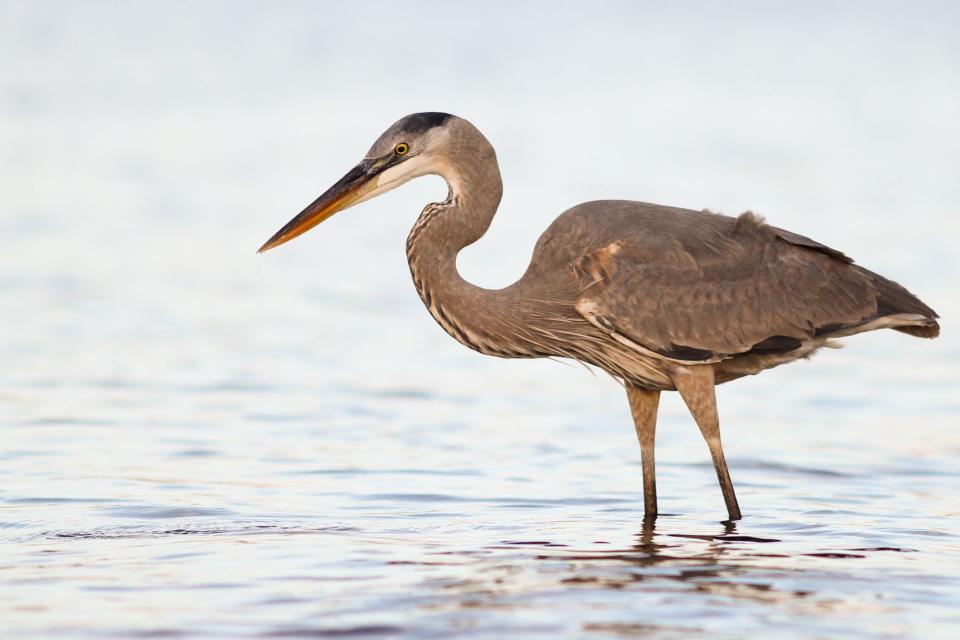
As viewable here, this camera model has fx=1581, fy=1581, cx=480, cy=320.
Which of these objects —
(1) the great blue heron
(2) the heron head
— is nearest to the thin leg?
(1) the great blue heron

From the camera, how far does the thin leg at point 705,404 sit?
7523mm

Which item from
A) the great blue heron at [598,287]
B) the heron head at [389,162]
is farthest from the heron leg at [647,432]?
the heron head at [389,162]

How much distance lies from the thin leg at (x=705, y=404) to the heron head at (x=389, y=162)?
1578 mm

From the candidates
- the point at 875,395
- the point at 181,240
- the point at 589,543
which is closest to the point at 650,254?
the point at 589,543

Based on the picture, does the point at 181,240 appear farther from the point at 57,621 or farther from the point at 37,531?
the point at 57,621

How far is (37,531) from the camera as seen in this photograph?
704cm

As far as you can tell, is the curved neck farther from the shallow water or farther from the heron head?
the shallow water

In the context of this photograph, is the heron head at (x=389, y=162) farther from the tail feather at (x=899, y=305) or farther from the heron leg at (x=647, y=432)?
the tail feather at (x=899, y=305)

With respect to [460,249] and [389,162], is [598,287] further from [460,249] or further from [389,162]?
[389,162]

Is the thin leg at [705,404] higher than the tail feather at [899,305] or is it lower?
lower

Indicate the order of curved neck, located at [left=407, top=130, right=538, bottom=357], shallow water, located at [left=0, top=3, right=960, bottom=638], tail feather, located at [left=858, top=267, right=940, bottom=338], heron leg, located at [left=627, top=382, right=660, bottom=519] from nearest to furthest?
shallow water, located at [left=0, top=3, right=960, bottom=638] < curved neck, located at [left=407, top=130, right=538, bottom=357] < heron leg, located at [left=627, top=382, right=660, bottom=519] < tail feather, located at [left=858, top=267, right=940, bottom=338]

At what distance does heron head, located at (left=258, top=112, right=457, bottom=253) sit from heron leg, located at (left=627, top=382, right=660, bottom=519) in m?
1.54

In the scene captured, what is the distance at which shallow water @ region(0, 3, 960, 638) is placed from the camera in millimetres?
6059

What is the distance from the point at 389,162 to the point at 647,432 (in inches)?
72.9
